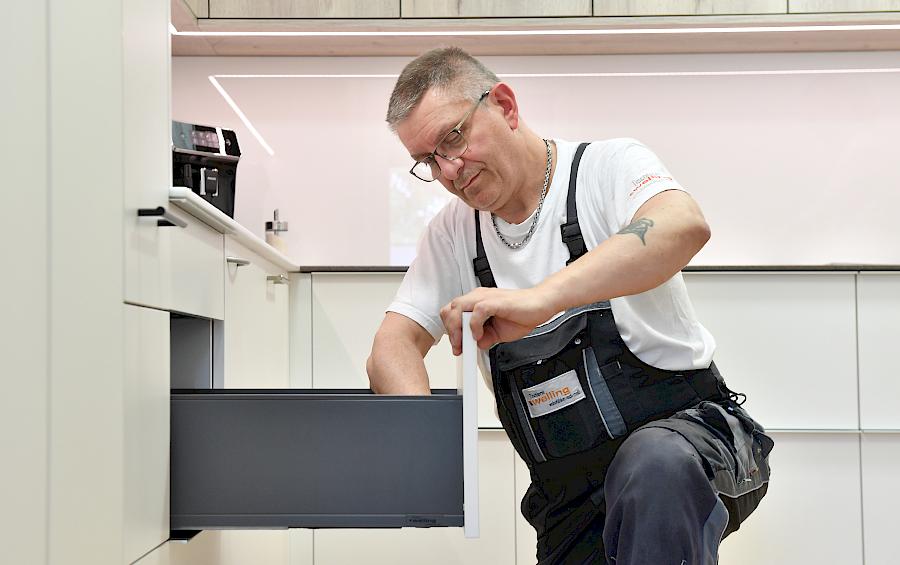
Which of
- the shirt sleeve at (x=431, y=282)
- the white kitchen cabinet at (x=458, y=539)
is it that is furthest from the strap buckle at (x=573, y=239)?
the white kitchen cabinet at (x=458, y=539)

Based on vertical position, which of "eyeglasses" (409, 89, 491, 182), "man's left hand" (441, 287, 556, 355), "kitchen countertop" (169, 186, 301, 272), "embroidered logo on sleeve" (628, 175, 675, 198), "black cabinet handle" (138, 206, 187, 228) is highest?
"eyeglasses" (409, 89, 491, 182)

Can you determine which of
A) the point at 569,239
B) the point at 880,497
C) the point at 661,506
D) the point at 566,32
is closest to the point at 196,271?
the point at 569,239

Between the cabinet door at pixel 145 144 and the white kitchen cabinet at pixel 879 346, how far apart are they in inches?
79.0

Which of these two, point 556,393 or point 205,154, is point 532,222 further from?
point 205,154

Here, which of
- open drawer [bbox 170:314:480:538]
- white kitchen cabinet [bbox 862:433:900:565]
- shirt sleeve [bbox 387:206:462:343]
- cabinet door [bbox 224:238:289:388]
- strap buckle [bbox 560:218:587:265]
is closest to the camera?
open drawer [bbox 170:314:480:538]

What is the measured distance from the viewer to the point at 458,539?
2742 mm

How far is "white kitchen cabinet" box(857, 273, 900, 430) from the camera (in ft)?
8.93

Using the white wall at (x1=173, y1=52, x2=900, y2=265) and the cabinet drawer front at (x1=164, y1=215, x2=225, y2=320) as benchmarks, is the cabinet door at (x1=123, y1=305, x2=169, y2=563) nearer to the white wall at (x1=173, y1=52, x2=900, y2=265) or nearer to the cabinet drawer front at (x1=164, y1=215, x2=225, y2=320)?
the cabinet drawer front at (x1=164, y1=215, x2=225, y2=320)

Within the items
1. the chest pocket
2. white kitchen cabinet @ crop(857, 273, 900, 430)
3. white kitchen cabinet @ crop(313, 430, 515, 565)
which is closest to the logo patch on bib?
the chest pocket

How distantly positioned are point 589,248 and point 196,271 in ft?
2.12

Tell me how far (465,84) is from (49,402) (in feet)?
2.75

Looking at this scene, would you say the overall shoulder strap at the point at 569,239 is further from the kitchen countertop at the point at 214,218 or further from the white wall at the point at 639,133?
the white wall at the point at 639,133

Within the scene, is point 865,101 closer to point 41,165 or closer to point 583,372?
point 583,372

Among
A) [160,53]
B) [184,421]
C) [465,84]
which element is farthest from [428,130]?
[184,421]
